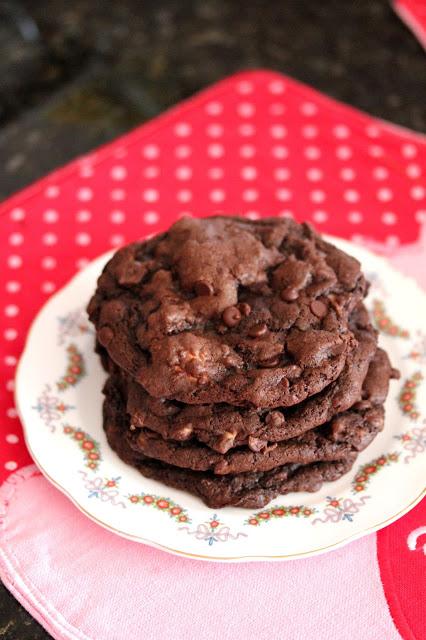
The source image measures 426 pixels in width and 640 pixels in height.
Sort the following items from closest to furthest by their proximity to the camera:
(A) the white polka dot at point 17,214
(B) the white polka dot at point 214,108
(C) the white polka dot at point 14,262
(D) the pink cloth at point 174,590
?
(D) the pink cloth at point 174,590, (C) the white polka dot at point 14,262, (A) the white polka dot at point 17,214, (B) the white polka dot at point 214,108

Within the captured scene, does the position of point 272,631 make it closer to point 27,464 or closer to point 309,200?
point 27,464

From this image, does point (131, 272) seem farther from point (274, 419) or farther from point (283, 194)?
point (283, 194)

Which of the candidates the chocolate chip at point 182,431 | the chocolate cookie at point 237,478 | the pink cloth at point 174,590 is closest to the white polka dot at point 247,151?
the chocolate cookie at point 237,478

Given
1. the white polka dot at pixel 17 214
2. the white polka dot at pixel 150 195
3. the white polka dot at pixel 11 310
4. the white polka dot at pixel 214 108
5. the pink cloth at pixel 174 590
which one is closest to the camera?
the pink cloth at pixel 174 590

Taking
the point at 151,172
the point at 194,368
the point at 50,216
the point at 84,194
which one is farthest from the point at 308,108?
the point at 194,368

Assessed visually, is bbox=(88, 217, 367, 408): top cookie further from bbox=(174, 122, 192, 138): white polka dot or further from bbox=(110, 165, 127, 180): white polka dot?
bbox=(174, 122, 192, 138): white polka dot

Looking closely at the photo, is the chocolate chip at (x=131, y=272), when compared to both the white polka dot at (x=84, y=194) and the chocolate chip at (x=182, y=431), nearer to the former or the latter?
the chocolate chip at (x=182, y=431)
